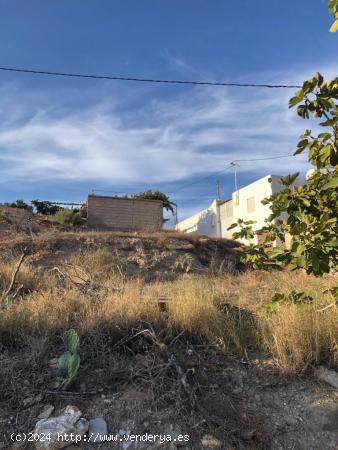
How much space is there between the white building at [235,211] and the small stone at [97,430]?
2365 centimetres

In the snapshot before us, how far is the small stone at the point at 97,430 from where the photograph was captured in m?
3.24

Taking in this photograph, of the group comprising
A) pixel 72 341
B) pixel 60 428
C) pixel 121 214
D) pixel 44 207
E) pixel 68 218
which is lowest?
pixel 60 428

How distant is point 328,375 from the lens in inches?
158

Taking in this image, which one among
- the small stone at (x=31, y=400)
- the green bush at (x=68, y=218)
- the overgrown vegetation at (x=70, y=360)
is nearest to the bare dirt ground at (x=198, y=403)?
the small stone at (x=31, y=400)

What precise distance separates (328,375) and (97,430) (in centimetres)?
215

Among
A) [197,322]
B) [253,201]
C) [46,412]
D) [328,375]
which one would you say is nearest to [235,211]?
[253,201]

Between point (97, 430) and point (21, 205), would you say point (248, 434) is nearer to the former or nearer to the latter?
point (97, 430)

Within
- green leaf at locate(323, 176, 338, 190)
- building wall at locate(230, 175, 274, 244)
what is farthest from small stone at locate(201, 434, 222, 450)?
building wall at locate(230, 175, 274, 244)

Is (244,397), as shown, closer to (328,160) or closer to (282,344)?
(282,344)

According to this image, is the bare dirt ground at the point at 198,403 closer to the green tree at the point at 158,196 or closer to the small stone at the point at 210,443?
the small stone at the point at 210,443

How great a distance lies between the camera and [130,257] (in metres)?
14.9

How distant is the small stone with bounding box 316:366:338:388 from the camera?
3.96m

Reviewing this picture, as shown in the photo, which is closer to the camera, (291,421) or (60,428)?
(60,428)

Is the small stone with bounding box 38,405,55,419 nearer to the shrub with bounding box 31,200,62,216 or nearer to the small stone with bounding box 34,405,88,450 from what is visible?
the small stone with bounding box 34,405,88,450
